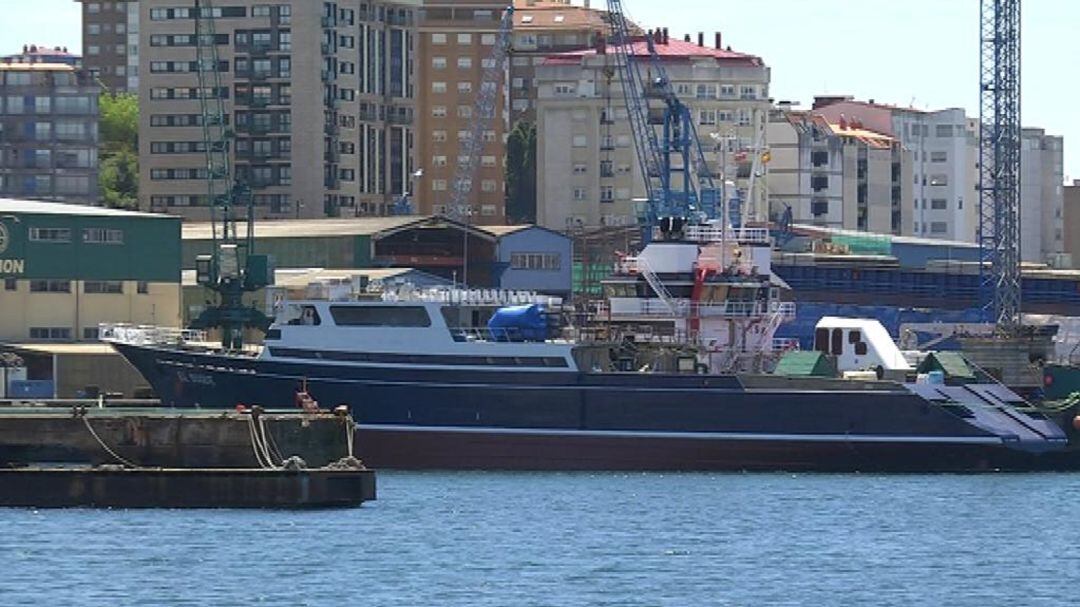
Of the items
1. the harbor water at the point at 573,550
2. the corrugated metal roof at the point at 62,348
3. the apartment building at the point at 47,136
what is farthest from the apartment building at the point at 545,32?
the harbor water at the point at 573,550

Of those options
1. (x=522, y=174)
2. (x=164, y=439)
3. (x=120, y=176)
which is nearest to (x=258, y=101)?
(x=120, y=176)

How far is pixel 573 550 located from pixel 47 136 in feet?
359

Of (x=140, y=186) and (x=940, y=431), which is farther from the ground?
(x=140, y=186)

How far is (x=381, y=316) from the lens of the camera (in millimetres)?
85250

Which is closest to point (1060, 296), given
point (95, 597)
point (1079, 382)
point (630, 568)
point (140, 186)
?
point (1079, 382)

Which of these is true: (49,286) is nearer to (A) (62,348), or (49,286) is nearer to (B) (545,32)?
(A) (62,348)

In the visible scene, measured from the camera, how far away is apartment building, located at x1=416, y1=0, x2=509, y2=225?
7165 inches

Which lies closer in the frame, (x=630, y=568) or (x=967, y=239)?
(x=630, y=568)

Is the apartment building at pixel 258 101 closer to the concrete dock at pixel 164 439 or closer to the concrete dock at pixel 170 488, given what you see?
the concrete dock at pixel 164 439

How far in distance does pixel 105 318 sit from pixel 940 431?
36.6 metres

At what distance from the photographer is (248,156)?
535 feet

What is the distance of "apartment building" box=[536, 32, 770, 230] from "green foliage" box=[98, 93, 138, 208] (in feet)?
90.7

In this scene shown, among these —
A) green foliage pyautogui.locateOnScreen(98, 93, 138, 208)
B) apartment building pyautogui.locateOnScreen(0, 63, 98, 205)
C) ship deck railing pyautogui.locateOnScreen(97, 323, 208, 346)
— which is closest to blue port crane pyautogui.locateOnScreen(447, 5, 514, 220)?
green foliage pyautogui.locateOnScreen(98, 93, 138, 208)

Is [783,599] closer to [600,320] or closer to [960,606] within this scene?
[960,606]
